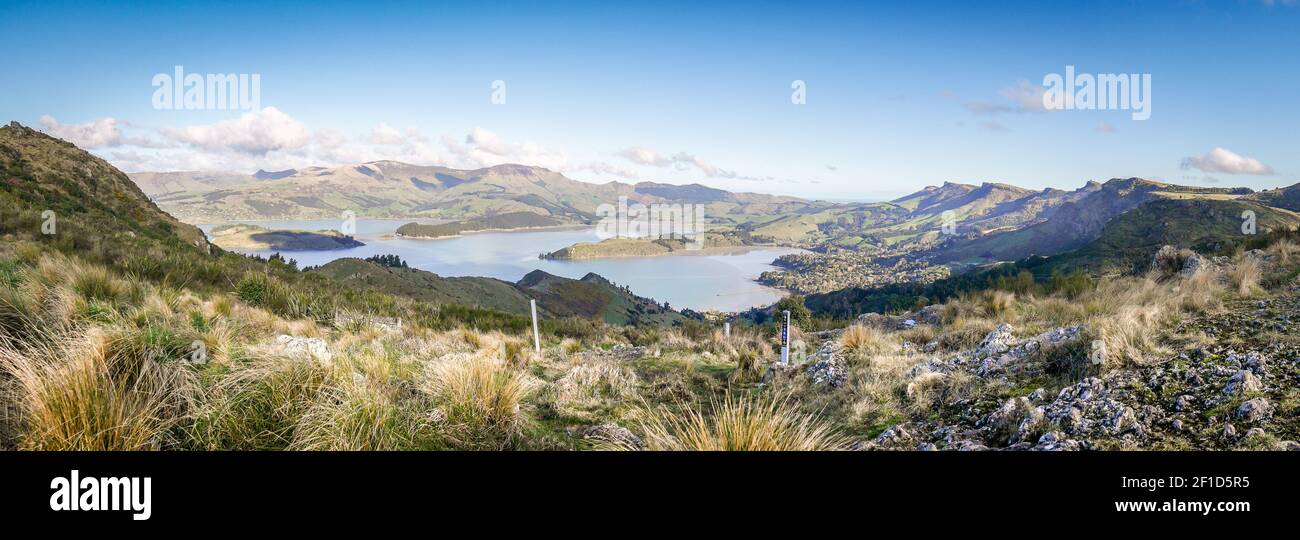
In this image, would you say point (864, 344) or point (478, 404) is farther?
point (864, 344)

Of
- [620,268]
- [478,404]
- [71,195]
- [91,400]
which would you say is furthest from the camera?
[620,268]

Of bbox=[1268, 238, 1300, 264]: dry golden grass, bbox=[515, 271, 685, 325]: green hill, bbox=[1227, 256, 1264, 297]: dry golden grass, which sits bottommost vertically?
bbox=[515, 271, 685, 325]: green hill

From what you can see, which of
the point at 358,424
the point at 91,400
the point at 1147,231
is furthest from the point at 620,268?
the point at 91,400

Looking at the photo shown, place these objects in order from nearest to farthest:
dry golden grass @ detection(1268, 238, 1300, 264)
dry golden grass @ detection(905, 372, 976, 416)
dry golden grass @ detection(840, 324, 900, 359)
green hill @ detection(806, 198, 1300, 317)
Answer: dry golden grass @ detection(905, 372, 976, 416)
dry golden grass @ detection(840, 324, 900, 359)
dry golden grass @ detection(1268, 238, 1300, 264)
green hill @ detection(806, 198, 1300, 317)

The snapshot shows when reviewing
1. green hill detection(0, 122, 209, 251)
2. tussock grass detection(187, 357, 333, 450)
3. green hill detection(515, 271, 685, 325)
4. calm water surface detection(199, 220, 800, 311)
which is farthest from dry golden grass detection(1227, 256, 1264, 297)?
calm water surface detection(199, 220, 800, 311)

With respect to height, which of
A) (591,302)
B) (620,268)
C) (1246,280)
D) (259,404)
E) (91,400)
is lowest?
(591,302)

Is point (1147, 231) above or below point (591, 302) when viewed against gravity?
above

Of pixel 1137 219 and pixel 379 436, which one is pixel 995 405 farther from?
pixel 1137 219

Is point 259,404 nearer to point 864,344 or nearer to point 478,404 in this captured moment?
point 478,404

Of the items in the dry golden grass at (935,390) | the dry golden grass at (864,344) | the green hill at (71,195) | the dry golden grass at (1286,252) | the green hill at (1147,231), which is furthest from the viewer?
the green hill at (1147,231)

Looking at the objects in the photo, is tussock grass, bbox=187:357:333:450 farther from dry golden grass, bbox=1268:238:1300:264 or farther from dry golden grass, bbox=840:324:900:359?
dry golden grass, bbox=1268:238:1300:264

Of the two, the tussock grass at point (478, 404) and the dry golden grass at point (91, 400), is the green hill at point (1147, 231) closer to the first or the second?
the tussock grass at point (478, 404)

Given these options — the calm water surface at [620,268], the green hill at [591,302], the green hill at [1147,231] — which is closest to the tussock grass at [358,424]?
the green hill at [591,302]
